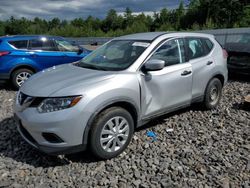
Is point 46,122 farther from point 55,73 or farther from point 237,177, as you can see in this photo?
point 237,177

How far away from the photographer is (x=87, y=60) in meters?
4.29

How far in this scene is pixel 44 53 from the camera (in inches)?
284

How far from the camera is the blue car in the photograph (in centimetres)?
675

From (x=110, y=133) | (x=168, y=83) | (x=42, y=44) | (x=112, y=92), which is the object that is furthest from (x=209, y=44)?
(x=42, y=44)

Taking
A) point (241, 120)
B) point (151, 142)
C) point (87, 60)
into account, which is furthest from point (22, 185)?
point (241, 120)

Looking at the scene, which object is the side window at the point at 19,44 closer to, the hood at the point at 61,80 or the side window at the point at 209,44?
the hood at the point at 61,80

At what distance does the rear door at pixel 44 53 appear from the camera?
7.09 meters

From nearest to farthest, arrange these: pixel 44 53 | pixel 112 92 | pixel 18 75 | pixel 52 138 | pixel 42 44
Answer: pixel 52 138 < pixel 112 92 < pixel 18 75 < pixel 44 53 < pixel 42 44

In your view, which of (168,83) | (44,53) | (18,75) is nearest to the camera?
(168,83)

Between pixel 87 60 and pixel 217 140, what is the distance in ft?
8.35

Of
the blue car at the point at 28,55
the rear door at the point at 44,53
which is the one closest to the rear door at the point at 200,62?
the blue car at the point at 28,55

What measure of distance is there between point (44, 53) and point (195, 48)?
14.8 ft

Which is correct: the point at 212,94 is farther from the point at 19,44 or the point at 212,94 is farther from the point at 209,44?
the point at 19,44

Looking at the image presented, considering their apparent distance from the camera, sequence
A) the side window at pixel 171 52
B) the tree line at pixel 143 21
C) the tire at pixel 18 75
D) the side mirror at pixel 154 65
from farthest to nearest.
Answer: the tree line at pixel 143 21
the tire at pixel 18 75
the side window at pixel 171 52
the side mirror at pixel 154 65
